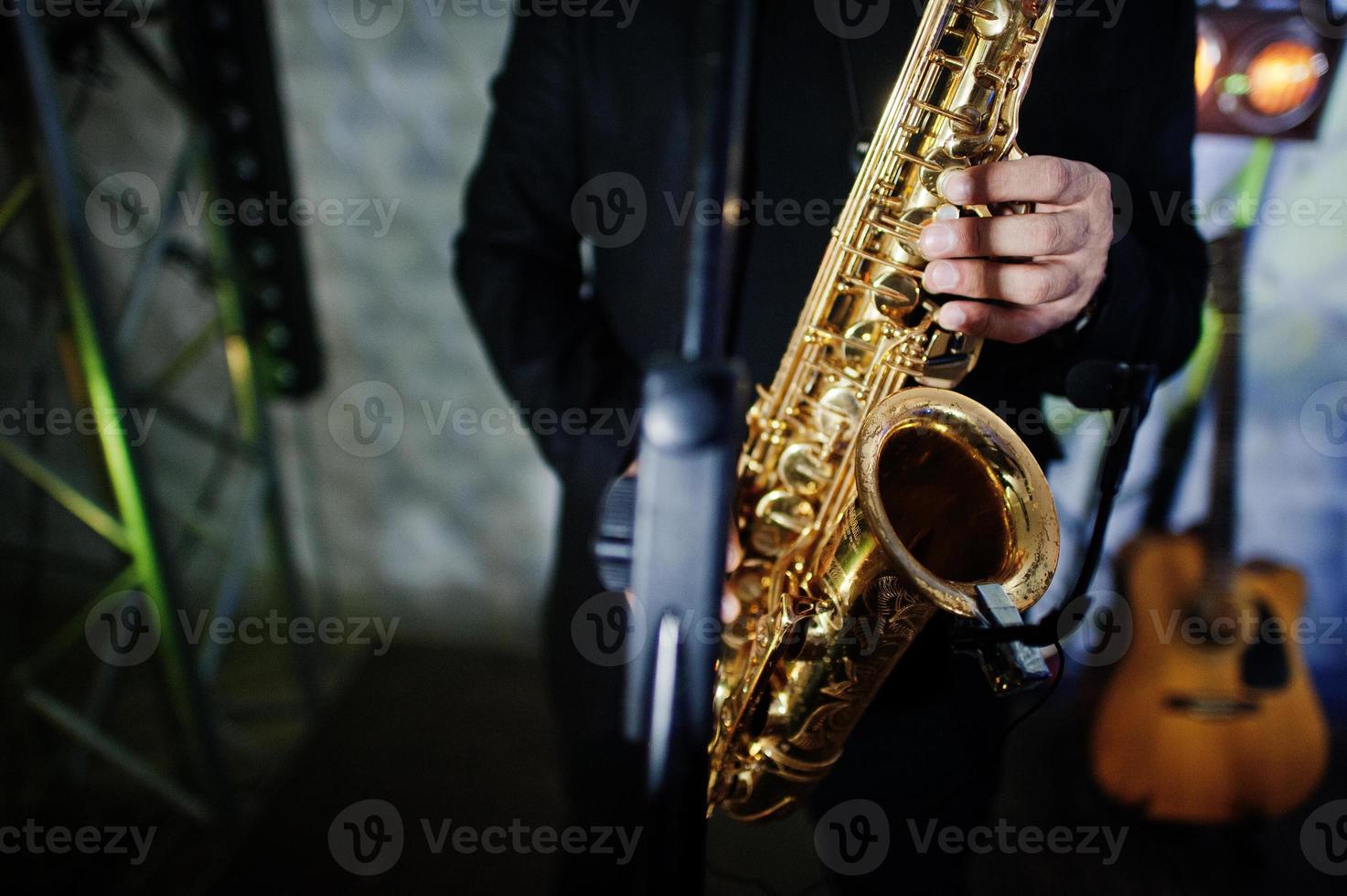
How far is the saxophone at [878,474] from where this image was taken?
0.73 m

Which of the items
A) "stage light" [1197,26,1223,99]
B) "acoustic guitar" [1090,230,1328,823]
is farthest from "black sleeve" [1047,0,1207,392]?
"acoustic guitar" [1090,230,1328,823]

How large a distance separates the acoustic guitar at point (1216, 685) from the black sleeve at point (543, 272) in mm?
1441

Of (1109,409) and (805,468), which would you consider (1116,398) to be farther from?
(805,468)

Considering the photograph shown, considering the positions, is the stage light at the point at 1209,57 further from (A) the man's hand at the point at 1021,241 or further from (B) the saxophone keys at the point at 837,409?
(B) the saxophone keys at the point at 837,409

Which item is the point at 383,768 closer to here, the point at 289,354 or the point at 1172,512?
the point at 289,354

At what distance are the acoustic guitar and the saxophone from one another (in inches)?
48.6

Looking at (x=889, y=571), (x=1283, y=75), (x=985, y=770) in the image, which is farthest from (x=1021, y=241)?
(x=1283, y=75)

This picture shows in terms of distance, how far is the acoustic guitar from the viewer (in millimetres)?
1672

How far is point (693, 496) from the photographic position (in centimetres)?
44

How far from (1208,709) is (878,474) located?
145 centimetres

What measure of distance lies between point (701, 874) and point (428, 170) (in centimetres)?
204

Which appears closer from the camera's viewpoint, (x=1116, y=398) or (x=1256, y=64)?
(x=1116, y=398)

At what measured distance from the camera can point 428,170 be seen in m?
2.06

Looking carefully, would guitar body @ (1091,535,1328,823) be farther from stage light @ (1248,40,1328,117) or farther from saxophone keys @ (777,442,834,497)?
saxophone keys @ (777,442,834,497)
